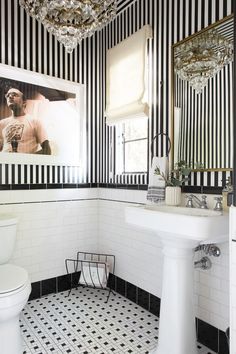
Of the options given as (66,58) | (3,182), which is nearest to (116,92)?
(66,58)

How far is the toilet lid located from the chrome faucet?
4.13 ft

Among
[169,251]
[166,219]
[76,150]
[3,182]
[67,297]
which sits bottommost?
[67,297]

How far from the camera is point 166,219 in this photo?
1.56 meters

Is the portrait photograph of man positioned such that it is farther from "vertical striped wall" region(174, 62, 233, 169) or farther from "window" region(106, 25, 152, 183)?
"vertical striped wall" region(174, 62, 233, 169)

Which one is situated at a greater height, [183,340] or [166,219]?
[166,219]

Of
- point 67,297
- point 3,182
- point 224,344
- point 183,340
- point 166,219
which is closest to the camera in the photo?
point 166,219

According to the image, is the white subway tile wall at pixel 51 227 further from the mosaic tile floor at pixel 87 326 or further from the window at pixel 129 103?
the window at pixel 129 103

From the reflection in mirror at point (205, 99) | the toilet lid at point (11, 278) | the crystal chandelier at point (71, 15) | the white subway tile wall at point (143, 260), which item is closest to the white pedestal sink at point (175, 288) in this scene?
the white subway tile wall at point (143, 260)

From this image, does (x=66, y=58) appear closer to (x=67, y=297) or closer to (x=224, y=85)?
(x=224, y=85)

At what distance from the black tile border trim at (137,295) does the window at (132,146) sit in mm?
1122

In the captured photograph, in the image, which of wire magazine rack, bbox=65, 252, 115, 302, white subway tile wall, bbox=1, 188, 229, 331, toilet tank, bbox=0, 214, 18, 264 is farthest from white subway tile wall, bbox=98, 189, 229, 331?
toilet tank, bbox=0, 214, 18, 264

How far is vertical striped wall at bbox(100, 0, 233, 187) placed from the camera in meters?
1.91

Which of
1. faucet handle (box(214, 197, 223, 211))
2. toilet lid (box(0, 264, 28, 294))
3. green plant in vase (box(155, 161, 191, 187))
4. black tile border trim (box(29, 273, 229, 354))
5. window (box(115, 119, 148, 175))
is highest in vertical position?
window (box(115, 119, 148, 175))

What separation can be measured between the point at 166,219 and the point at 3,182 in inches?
61.1
